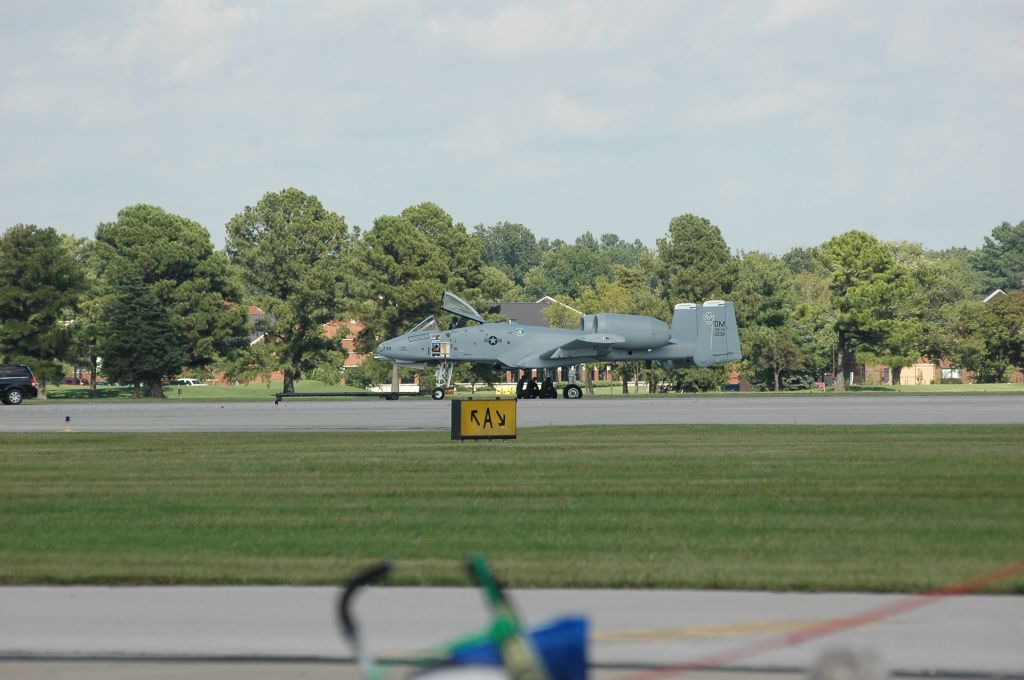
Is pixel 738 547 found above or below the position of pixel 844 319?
below

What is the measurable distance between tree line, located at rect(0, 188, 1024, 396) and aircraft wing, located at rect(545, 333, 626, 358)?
22.1m

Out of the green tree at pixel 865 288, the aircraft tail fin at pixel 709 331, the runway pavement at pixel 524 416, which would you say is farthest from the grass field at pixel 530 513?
the green tree at pixel 865 288

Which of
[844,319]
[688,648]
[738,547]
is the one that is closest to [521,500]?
[738,547]

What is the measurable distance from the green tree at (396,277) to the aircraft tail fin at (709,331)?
21804mm

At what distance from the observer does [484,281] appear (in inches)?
3723

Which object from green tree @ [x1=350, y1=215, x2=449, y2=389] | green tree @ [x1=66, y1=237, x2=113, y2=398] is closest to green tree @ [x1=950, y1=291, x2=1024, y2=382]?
green tree @ [x1=350, y1=215, x2=449, y2=389]

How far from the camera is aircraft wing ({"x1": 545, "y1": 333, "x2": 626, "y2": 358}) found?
2665 inches

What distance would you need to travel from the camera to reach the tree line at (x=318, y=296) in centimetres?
8594

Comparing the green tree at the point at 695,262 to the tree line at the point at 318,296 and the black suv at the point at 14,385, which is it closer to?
the tree line at the point at 318,296

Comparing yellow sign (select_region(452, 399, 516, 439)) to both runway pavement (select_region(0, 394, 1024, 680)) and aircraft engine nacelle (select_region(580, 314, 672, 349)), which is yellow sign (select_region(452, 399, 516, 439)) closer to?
runway pavement (select_region(0, 394, 1024, 680))

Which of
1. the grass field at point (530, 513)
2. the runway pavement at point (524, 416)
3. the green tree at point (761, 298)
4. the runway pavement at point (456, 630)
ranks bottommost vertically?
the runway pavement at point (456, 630)

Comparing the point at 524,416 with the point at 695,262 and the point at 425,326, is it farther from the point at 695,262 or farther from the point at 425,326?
the point at 695,262

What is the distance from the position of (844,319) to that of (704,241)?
12.1 meters

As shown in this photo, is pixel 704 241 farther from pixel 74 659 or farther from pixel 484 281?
pixel 74 659
